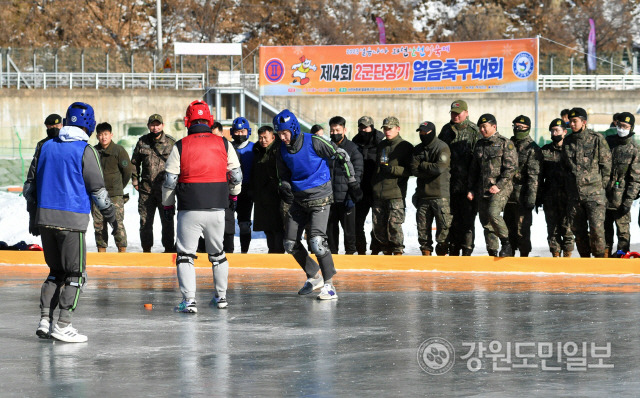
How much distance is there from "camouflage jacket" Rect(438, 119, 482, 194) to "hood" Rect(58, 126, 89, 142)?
6.00 meters

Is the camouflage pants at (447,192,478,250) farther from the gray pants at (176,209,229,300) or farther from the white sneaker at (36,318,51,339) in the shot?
the white sneaker at (36,318,51,339)

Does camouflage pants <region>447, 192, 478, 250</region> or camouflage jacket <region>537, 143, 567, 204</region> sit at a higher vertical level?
camouflage jacket <region>537, 143, 567, 204</region>

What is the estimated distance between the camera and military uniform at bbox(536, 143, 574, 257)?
44.4 ft

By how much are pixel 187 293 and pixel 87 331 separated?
117cm

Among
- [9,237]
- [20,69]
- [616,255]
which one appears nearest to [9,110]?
[20,69]

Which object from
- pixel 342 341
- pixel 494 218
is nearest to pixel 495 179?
pixel 494 218

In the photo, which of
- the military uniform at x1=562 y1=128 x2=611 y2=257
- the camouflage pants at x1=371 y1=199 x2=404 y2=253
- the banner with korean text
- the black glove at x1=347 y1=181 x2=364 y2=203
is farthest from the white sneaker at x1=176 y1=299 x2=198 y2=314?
the banner with korean text

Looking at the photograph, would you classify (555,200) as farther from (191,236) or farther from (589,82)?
(589,82)

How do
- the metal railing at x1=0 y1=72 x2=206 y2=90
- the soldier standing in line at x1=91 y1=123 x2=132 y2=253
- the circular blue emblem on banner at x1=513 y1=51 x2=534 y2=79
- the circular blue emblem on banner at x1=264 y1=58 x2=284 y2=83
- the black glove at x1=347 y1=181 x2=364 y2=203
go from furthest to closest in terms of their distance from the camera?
the metal railing at x1=0 y1=72 x2=206 y2=90 < the circular blue emblem on banner at x1=264 y1=58 x2=284 y2=83 < the circular blue emblem on banner at x1=513 y1=51 x2=534 y2=79 < the soldier standing in line at x1=91 y1=123 x2=132 y2=253 < the black glove at x1=347 y1=181 x2=364 y2=203

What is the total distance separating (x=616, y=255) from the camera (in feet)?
42.3

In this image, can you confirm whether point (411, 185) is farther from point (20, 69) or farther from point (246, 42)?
point (246, 42)

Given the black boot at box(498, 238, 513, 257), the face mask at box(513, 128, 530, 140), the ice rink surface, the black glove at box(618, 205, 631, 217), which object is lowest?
the ice rink surface

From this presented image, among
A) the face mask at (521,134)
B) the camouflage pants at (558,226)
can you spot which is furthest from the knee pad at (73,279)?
the camouflage pants at (558,226)

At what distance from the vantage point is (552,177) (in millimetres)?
13633
